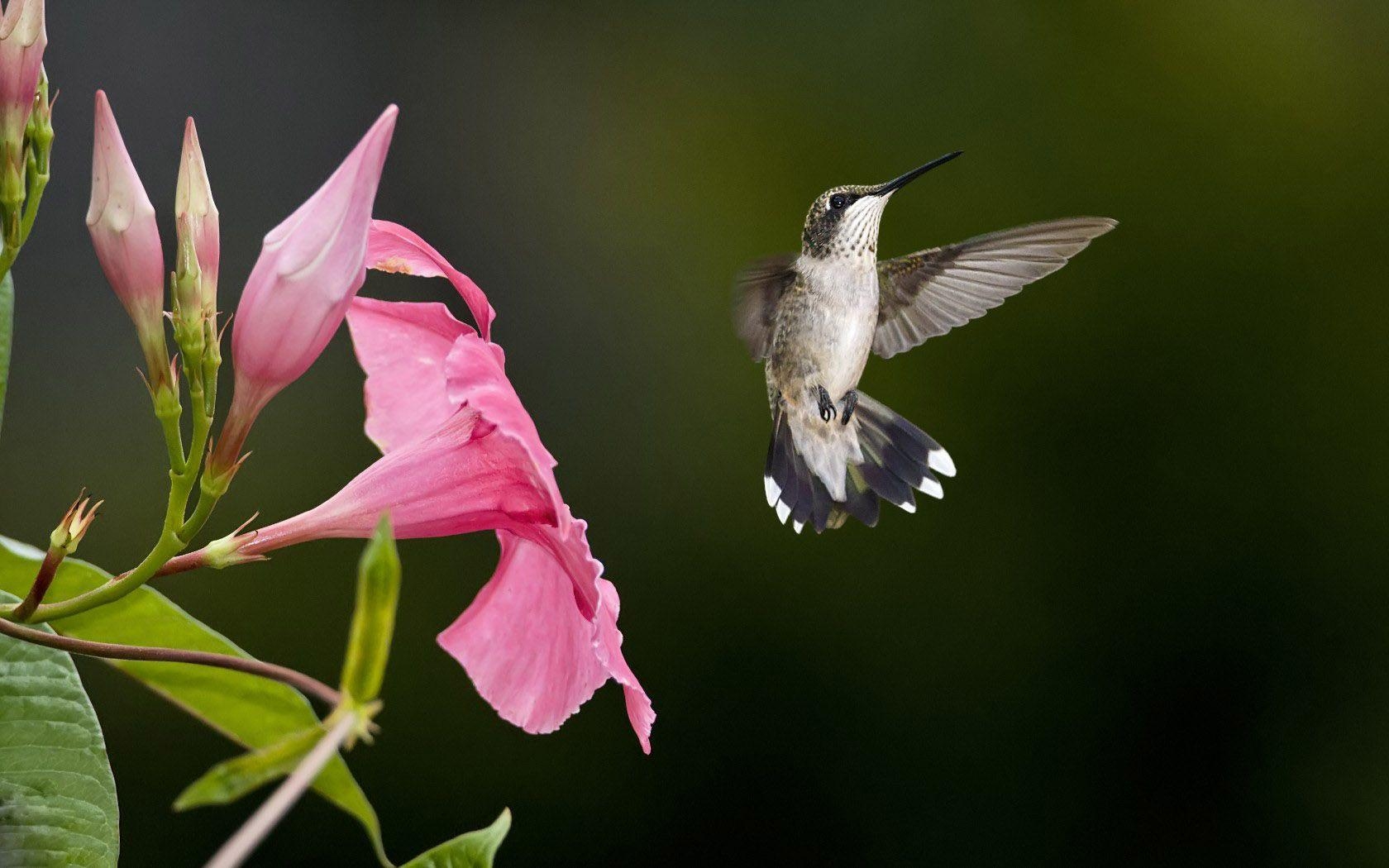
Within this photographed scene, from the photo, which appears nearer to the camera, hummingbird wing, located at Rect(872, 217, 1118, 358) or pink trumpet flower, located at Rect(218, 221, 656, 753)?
pink trumpet flower, located at Rect(218, 221, 656, 753)

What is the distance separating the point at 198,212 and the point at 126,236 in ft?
0.09

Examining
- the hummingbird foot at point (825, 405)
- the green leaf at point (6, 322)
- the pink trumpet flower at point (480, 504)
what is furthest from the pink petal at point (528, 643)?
the hummingbird foot at point (825, 405)

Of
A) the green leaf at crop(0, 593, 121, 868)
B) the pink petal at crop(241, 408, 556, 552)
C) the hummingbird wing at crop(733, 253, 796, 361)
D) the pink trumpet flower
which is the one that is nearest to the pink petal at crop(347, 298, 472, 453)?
the pink trumpet flower

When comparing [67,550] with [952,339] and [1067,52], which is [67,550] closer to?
[952,339]

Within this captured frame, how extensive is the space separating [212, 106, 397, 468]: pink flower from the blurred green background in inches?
100

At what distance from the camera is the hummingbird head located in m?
1.12

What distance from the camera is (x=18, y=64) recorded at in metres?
0.55

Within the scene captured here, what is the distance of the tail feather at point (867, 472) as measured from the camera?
1.15 m

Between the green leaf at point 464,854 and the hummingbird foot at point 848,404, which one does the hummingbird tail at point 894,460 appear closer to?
the hummingbird foot at point 848,404

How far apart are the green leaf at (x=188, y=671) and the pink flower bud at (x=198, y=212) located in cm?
12

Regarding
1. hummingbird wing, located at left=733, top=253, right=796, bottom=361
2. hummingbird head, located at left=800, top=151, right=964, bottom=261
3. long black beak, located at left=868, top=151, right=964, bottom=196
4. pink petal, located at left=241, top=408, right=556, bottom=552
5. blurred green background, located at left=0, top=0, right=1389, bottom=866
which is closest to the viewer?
pink petal, located at left=241, top=408, right=556, bottom=552

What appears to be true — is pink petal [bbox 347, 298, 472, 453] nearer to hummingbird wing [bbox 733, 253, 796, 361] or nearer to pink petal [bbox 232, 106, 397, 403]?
pink petal [bbox 232, 106, 397, 403]

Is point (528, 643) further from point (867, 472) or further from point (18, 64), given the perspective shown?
point (867, 472)

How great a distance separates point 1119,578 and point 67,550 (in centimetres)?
330
